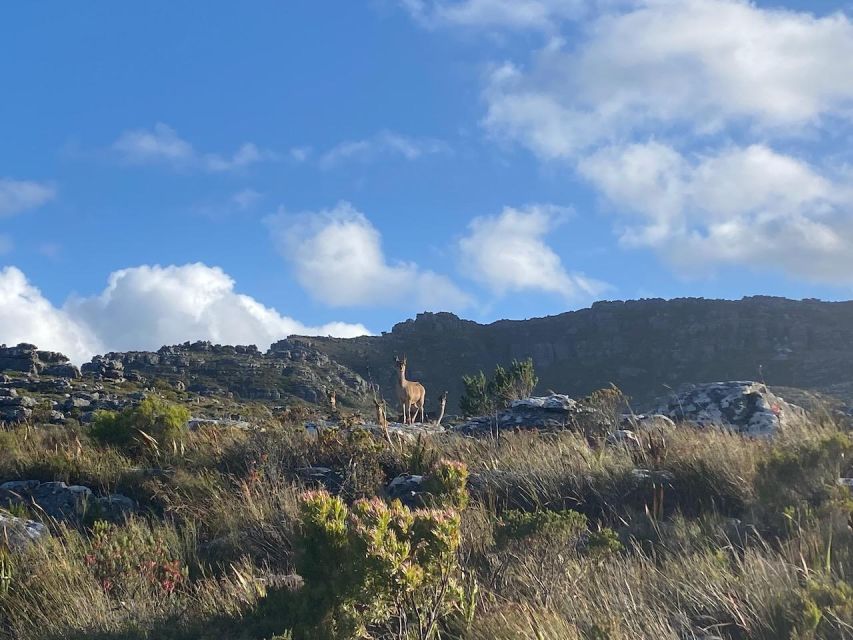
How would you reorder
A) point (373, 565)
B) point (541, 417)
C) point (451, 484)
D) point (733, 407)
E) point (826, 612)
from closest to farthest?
point (826, 612), point (373, 565), point (451, 484), point (541, 417), point (733, 407)

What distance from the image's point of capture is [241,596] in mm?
4738

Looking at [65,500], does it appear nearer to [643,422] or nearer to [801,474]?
[643,422]

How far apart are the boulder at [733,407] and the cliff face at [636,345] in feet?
188

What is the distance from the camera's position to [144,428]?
11312 mm

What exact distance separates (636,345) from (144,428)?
3743 inches

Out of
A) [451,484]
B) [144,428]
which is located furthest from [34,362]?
[451,484]

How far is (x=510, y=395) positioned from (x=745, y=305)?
93.8 meters

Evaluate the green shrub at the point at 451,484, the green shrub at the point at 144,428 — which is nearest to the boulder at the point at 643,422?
the green shrub at the point at 451,484

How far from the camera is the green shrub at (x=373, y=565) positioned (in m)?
3.60

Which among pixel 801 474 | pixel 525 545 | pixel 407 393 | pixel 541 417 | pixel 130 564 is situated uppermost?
pixel 407 393

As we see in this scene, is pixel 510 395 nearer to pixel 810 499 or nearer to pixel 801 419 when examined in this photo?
pixel 801 419

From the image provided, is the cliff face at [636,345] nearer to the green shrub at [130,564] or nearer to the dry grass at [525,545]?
the dry grass at [525,545]

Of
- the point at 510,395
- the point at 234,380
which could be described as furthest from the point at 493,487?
the point at 234,380

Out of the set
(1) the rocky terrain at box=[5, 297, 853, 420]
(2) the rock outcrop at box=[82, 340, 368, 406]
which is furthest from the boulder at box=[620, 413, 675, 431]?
(2) the rock outcrop at box=[82, 340, 368, 406]
